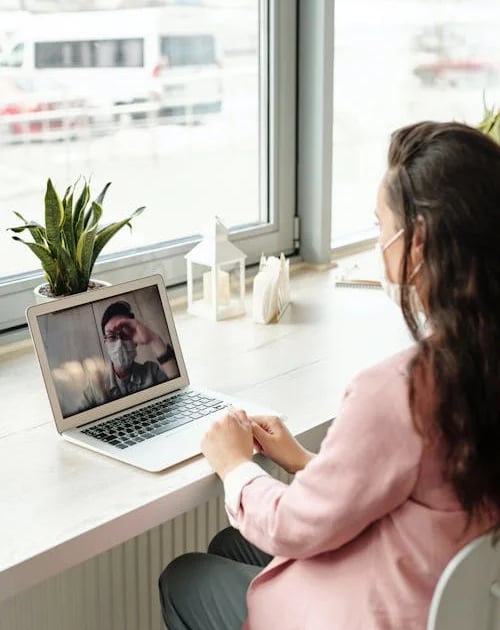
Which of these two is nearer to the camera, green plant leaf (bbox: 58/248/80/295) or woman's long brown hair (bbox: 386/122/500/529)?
woman's long brown hair (bbox: 386/122/500/529)

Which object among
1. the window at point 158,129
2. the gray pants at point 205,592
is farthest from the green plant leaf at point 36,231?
the gray pants at point 205,592

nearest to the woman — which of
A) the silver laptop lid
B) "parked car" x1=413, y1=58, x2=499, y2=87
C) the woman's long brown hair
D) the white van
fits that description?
the woman's long brown hair

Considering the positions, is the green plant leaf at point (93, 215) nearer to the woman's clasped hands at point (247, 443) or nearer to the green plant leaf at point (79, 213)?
the green plant leaf at point (79, 213)

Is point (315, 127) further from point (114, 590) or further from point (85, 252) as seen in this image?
point (114, 590)

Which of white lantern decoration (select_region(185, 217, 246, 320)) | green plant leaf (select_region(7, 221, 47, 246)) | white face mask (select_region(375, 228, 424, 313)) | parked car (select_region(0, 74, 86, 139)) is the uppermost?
parked car (select_region(0, 74, 86, 139))

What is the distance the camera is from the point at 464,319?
1.13 m

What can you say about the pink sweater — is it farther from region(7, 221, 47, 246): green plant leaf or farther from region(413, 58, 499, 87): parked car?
region(413, 58, 499, 87): parked car

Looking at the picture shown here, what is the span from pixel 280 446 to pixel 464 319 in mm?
458

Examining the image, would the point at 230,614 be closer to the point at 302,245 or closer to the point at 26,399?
the point at 26,399

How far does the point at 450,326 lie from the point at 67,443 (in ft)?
2.20

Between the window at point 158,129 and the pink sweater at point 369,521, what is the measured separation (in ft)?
3.16

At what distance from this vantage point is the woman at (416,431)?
1120mm

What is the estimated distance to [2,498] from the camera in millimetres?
1359

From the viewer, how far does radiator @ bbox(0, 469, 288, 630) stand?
6.01ft
